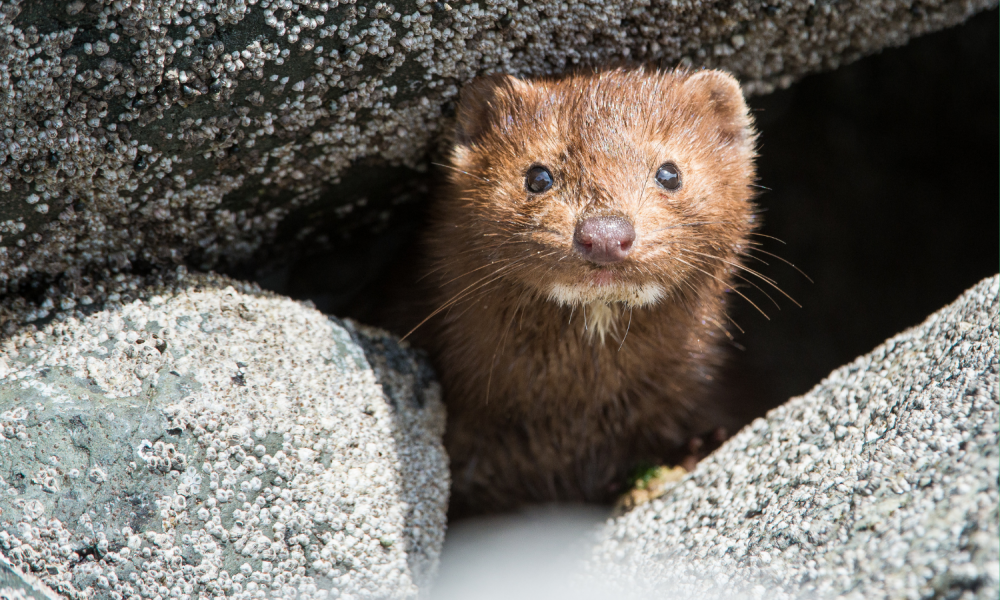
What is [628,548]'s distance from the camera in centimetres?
289

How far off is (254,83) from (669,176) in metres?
1.52

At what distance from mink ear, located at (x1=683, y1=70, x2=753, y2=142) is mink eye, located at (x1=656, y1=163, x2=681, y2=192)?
0.36 m

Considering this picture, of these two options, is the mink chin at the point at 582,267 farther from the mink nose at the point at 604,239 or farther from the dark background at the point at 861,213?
the dark background at the point at 861,213

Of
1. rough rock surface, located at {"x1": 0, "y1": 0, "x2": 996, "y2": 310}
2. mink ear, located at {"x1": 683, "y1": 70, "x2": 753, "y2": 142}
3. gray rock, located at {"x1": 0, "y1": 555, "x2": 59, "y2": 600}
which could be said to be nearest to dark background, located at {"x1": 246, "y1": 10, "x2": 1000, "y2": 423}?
rough rock surface, located at {"x1": 0, "y1": 0, "x2": 996, "y2": 310}

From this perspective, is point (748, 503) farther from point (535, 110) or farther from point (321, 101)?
point (321, 101)

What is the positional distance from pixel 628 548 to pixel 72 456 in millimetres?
1955

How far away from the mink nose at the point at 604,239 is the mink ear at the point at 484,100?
732mm

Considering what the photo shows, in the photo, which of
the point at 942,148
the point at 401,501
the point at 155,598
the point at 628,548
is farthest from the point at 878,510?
the point at 942,148

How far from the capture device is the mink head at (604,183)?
2.57 m

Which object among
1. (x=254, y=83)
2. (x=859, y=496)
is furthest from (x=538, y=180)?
(x=859, y=496)

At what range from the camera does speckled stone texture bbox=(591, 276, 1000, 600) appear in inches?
71.1

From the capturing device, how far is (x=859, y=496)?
2.13 m

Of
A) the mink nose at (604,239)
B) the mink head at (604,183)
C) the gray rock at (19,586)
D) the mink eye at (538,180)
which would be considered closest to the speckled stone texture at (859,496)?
the mink head at (604,183)

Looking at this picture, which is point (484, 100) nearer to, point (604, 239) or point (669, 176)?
point (669, 176)
